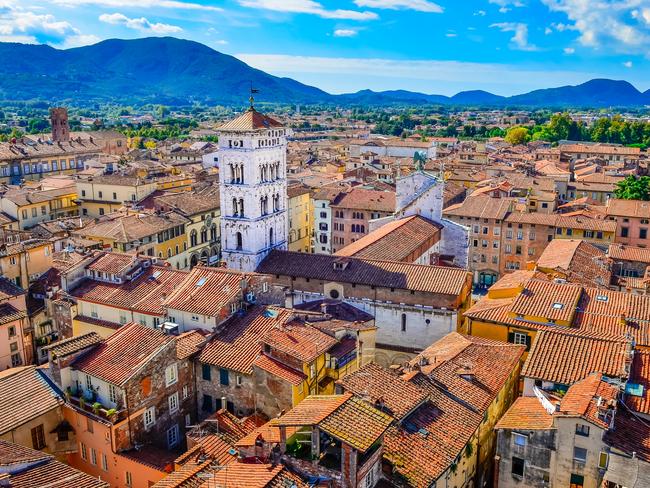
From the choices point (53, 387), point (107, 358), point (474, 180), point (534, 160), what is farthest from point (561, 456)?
point (534, 160)

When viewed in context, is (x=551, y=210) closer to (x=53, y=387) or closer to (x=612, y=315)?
(x=612, y=315)

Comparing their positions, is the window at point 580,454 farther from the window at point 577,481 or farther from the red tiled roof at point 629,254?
the red tiled roof at point 629,254

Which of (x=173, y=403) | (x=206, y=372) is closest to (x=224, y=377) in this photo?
(x=206, y=372)

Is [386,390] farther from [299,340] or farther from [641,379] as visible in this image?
[641,379]

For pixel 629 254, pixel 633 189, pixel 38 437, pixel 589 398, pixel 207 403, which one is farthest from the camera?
pixel 633 189

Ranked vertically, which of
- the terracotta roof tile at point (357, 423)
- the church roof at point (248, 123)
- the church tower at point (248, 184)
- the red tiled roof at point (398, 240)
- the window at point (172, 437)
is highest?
the church roof at point (248, 123)

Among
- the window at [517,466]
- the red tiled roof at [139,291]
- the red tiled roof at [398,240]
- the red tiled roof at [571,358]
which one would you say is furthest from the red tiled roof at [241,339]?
the red tiled roof at [571,358]
